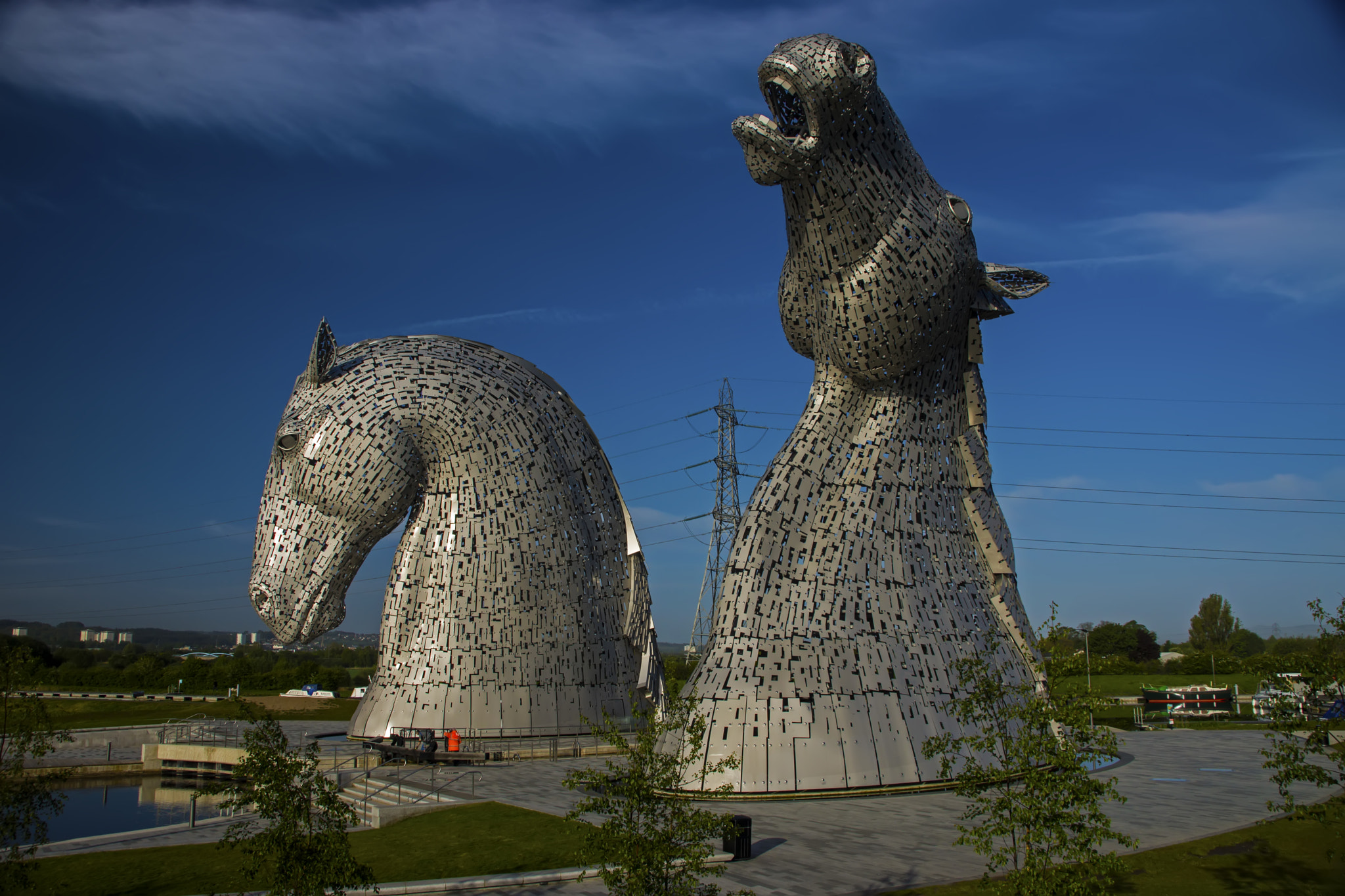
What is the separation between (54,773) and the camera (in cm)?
834

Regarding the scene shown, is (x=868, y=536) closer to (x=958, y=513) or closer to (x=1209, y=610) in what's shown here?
(x=958, y=513)

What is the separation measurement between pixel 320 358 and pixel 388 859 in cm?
987

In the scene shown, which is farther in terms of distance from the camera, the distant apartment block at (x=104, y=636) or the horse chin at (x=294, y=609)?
the distant apartment block at (x=104, y=636)

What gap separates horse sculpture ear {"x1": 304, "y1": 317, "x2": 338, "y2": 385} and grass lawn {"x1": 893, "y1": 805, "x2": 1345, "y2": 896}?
521 inches

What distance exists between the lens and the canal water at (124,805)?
48.7 feet

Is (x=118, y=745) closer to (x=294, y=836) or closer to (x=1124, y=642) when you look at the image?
(x=294, y=836)

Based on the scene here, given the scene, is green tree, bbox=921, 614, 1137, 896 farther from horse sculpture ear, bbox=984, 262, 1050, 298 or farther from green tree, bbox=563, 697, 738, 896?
horse sculpture ear, bbox=984, 262, 1050, 298

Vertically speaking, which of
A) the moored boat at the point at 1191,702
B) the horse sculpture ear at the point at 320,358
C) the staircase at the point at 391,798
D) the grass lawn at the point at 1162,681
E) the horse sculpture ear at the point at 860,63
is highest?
the horse sculpture ear at the point at 860,63

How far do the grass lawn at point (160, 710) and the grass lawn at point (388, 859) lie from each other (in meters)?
11.6

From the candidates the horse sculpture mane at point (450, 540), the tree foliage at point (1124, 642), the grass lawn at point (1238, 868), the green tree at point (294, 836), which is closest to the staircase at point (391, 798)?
the horse sculpture mane at point (450, 540)

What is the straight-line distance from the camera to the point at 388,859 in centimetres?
1045

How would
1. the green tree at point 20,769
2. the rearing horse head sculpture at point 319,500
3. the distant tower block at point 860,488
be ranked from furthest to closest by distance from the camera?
the rearing horse head sculpture at point 319,500 < the distant tower block at point 860,488 < the green tree at point 20,769

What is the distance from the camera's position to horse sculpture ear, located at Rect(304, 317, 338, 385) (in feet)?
57.5

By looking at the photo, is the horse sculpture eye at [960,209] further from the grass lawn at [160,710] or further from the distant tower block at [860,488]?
the grass lawn at [160,710]
